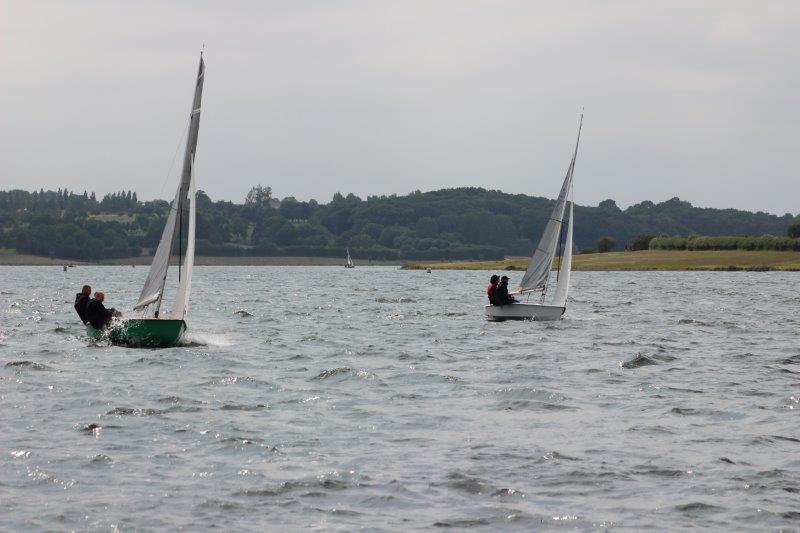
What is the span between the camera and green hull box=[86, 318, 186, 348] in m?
33.7

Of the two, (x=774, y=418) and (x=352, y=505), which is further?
(x=774, y=418)

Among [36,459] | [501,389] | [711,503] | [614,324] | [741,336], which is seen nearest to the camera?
[711,503]

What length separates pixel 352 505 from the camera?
50.4 feet

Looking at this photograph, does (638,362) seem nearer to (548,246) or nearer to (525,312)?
(525,312)

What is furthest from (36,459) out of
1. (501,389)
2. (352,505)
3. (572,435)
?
(501,389)

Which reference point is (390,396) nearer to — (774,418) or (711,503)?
(774,418)

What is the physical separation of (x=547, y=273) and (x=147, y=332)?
22.1 metres

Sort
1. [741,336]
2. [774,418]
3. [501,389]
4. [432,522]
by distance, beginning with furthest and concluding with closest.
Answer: [741,336], [501,389], [774,418], [432,522]

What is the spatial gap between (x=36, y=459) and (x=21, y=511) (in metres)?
3.04

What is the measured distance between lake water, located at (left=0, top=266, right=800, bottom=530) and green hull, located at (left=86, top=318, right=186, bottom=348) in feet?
1.97

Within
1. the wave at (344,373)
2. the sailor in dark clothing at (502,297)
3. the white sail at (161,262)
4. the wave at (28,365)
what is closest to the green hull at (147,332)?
the white sail at (161,262)

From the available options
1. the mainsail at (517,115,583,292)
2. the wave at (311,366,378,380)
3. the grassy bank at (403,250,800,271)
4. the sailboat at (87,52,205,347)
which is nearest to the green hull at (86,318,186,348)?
the sailboat at (87,52,205,347)

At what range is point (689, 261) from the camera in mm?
153750

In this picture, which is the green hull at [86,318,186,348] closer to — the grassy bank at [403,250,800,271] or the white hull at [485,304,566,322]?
the white hull at [485,304,566,322]
